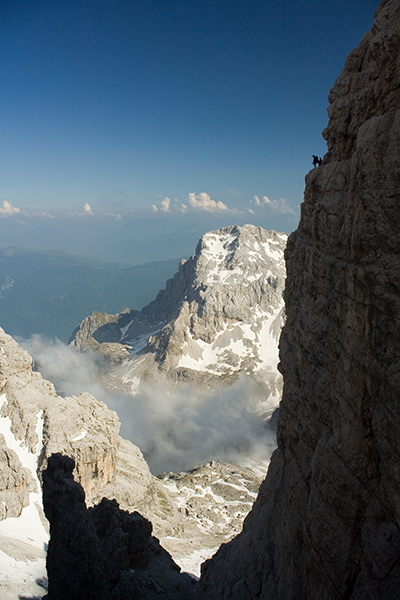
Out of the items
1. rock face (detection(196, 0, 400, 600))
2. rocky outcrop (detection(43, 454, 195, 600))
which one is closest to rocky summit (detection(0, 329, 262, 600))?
rocky outcrop (detection(43, 454, 195, 600))

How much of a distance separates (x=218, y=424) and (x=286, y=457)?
590 feet

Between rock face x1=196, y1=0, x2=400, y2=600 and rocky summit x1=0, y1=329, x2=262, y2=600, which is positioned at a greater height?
rock face x1=196, y1=0, x2=400, y2=600

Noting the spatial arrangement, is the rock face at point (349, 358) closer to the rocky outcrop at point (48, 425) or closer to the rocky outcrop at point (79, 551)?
the rocky outcrop at point (79, 551)

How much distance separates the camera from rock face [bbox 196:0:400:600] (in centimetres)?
1135

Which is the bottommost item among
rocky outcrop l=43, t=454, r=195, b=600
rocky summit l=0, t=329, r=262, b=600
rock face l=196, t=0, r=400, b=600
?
rocky summit l=0, t=329, r=262, b=600

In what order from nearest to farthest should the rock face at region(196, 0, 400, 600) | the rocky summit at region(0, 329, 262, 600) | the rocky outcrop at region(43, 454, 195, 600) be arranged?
1. the rock face at region(196, 0, 400, 600)
2. the rocky outcrop at region(43, 454, 195, 600)
3. the rocky summit at region(0, 329, 262, 600)

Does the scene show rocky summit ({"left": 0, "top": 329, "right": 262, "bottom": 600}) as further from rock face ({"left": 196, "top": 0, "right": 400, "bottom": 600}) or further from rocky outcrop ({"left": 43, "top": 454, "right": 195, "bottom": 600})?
rock face ({"left": 196, "top": 0, "right": 400, "bottom": 600})

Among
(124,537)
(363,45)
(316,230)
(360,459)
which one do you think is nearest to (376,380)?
(360,459)

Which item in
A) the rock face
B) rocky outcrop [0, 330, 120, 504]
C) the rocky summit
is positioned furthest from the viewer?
rocky outcrop [0, 330, 120, 504]

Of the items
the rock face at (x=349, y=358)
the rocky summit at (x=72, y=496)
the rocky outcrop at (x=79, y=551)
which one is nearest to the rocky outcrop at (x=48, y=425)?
the rocky summit at (x=72, y=496)

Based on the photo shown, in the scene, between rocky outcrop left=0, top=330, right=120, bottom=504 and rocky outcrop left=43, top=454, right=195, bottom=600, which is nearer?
rocky outcrop left=43, top=454, right=195, bottom=600

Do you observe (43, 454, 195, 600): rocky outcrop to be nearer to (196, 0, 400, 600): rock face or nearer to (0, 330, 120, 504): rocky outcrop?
(196, 0, 400, 600): rock face

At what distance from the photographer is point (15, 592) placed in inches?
1229

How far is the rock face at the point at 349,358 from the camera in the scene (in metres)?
11.4
